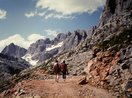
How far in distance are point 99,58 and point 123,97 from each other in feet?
39.2

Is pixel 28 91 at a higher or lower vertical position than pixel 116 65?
lower

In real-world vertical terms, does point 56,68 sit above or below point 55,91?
above

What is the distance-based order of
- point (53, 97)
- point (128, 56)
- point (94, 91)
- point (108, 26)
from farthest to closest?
point (108, 26) → point (128, 56) → point (94, 91) → point (53, 97)

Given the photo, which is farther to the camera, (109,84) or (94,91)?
(109,84)

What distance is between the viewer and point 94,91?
107 feet

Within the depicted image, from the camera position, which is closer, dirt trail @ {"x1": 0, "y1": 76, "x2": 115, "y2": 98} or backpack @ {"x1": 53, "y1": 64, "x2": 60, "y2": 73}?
dirt trail @ {"x1": 0, "y1": 76, "x2": 115, "y2": 98}

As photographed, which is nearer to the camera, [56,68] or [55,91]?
[55,91]

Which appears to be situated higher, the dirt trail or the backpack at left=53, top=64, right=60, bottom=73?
the backpack at left=53, top=64, right=60, bottom=73

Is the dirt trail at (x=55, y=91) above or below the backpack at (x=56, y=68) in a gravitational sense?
below

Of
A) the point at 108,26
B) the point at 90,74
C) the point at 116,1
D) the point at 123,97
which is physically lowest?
the point at 123,97

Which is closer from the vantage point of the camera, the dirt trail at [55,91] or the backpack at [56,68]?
the dirt trail at [55,91]

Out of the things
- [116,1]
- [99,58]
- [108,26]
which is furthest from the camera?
[116,1]

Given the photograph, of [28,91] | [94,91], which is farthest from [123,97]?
[28,91]

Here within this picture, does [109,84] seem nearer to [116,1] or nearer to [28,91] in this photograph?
[28,91]
